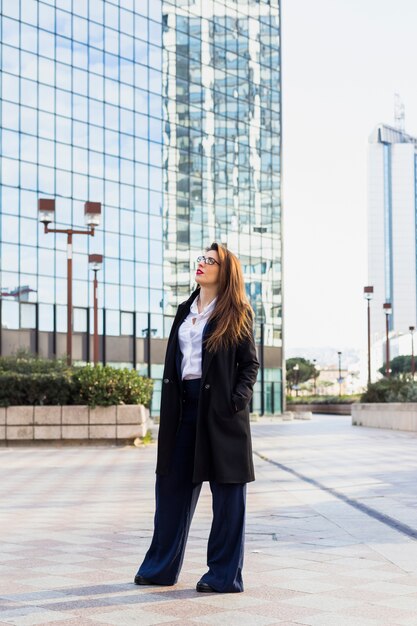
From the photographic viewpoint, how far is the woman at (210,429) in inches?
214

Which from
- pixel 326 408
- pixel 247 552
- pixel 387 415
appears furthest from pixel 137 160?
pixel 247 552

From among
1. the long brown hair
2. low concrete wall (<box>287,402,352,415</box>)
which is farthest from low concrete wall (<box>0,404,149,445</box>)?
low concrete wall (<box>287,402,352,415</box>)

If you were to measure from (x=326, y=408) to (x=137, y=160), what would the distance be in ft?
85.9

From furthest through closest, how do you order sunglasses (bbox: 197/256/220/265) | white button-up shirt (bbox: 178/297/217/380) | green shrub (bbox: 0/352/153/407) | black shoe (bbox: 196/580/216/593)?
green shrub (bbox: 0/352/153/407)
sunglasses (bbox: 197/256/220/265)
white button-up shirt (bbox: 178/297/217/380)
black shoe (bbox: 196/580/216/593)

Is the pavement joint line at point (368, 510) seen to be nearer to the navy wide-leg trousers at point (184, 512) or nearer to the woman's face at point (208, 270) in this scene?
the navy wide-leg trousers at point (184, 512)

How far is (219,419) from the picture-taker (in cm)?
546

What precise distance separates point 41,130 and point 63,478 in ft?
136

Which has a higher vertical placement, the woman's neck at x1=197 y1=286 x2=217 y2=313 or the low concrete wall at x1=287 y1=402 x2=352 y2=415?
the woman's neck at x1=197 y1=286 x2=217 y2=313

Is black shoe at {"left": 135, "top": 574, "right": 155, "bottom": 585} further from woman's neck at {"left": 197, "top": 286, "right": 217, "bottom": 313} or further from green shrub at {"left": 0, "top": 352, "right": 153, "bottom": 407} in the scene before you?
green shrub at {"left": 0, "top": 352, "right": 153, "bottom": 407}

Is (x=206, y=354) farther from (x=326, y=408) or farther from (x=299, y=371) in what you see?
(x=299, y=371)

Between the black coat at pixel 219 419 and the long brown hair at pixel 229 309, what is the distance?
0.06m

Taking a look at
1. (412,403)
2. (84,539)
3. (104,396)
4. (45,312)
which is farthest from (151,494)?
(45,312)

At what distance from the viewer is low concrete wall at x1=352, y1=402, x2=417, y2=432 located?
29.5 m

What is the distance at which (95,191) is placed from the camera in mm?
56125
